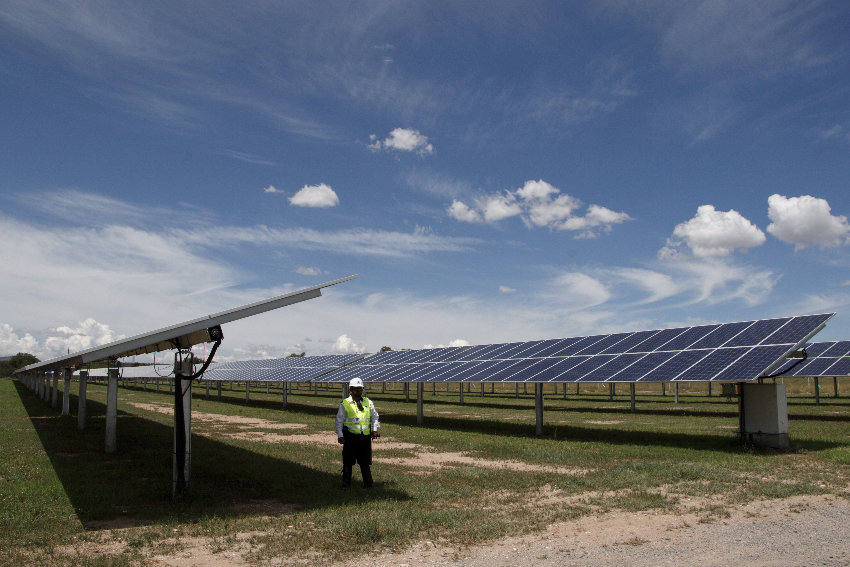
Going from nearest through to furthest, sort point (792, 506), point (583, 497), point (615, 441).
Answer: point (792, 506), point (583, 497), point (615, 441)

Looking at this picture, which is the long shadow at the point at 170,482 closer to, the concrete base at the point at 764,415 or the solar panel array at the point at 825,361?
the concrete base at the point at 764,415

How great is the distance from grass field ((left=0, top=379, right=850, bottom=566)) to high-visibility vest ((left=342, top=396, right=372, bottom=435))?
991 millimetres

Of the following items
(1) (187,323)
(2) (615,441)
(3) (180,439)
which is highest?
(1) (187,323)

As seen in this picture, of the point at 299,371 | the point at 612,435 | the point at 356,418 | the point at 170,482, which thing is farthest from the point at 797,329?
the point at 299,371

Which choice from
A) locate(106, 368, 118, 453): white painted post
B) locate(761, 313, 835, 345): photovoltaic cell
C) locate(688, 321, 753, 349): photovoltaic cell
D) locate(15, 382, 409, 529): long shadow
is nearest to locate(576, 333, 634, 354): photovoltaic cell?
locate(688, 321, 753, 349): photovoltaic cell

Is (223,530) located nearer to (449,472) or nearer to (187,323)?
(187,323)

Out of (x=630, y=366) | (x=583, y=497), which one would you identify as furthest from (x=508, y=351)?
(x=583, y=497)

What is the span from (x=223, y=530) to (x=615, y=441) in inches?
496

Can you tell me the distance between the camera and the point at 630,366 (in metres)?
18.8

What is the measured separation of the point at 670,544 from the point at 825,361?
1111 inches

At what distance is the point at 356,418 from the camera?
11.0 m

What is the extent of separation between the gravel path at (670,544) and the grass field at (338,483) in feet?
1.39

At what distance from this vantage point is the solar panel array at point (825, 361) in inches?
1123

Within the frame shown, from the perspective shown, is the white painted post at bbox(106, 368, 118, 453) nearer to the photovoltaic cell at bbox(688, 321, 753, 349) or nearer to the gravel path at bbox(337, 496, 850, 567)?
the gravel path at bbox(337, 496, 850, 567)
